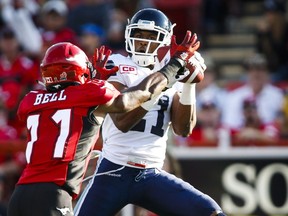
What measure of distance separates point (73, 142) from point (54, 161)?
168mm

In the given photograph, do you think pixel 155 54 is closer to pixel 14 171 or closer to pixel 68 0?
pixel 14 171

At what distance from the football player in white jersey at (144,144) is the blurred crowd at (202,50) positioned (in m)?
2.99

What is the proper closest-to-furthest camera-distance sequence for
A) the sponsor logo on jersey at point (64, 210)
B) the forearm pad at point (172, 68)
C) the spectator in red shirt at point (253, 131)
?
the sponsor logo on jersey at point (64, 210) → the forearm pad at point (172, 68) → the spectator in red shirt at point (253, 131)

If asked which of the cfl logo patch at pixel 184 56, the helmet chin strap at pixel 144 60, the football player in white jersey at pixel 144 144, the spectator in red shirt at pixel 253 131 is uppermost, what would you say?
the cfl logo patch at pixel 184 56

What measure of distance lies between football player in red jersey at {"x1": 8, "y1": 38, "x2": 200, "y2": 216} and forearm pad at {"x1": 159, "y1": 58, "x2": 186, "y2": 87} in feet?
0.11

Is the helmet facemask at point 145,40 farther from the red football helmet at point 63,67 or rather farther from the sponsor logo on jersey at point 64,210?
the sponsor logo on jersey at point 64,210

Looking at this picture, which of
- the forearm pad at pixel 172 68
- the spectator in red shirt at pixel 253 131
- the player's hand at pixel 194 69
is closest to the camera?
the forearm pad at pixel 172 68

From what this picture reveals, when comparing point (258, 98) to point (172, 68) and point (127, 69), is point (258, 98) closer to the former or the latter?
point (127, 69)

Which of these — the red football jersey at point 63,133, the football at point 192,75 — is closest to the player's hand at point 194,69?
the football at point 192,75

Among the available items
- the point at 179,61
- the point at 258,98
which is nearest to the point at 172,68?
the point at 179,61

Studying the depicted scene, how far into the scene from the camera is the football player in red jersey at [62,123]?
5.67 m

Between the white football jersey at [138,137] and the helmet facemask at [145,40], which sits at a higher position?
the helmet facemask at [145,40]

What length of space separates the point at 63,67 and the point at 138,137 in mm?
944

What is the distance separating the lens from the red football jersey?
5711 mm
